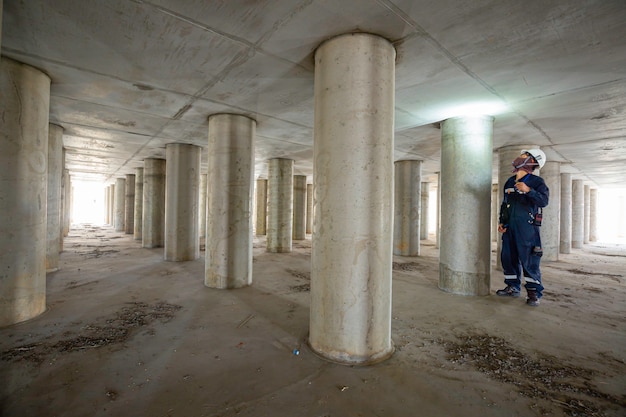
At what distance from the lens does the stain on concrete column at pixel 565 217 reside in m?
12.6

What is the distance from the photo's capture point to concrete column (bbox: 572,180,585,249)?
14505 mm

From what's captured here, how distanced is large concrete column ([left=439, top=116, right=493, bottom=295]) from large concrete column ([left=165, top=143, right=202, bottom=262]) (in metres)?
6.96

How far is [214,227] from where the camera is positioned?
5863 millimetres

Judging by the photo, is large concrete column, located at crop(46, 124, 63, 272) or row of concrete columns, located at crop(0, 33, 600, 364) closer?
row of concrete columns, located at crop(0, 33, 600, 364)

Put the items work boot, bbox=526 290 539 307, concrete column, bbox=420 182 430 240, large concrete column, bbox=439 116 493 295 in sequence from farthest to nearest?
concrete column, bbox=420 182 430 240 < large concrete column, bbox=439 116 493 295 < work boot, bbox=526 290 539 307

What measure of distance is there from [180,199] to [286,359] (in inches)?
269

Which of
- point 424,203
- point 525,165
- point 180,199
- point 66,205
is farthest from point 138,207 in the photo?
point 525,165

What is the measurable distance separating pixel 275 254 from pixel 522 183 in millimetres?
7622

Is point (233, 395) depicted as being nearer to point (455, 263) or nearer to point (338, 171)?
point (338, 171)

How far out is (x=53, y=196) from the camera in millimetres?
7191

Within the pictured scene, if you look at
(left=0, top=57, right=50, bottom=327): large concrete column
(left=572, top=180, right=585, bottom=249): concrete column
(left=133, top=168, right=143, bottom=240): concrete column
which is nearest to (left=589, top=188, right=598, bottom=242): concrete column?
(left=572, top=180, right=585, bottom=249): concrete column

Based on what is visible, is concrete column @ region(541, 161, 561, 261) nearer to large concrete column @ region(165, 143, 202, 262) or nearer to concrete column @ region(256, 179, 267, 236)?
large concrete column @ region(165, 143, 202, 262)

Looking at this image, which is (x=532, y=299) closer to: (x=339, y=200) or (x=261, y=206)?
(x=339, y=200)

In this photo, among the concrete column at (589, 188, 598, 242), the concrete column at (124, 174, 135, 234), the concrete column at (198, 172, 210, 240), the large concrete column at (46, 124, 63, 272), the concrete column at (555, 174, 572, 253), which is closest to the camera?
the large concrete column at (46, 124, 63, 272)
